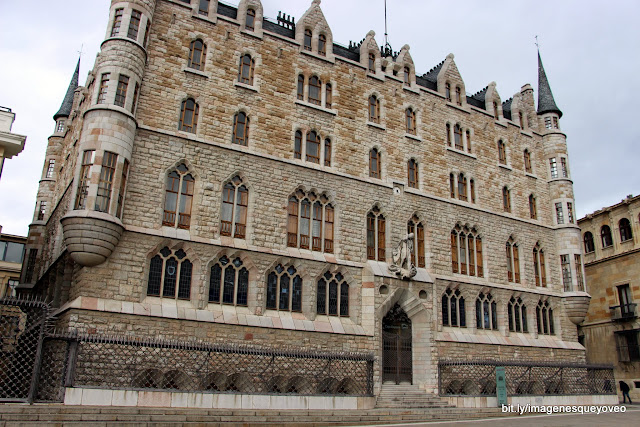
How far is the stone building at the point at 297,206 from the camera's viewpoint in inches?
667

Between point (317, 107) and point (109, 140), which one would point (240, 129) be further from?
point (109, 140)

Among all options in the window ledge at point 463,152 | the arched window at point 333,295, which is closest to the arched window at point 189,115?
the arched window at point 333,295

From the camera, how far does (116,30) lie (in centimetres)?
1836

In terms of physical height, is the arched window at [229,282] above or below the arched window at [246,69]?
below

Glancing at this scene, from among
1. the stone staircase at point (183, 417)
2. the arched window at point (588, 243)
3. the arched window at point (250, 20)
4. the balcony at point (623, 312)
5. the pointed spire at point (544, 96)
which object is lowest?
the stone staircase at point (183, 417)

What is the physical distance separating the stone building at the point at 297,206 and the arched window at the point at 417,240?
4.4 inches

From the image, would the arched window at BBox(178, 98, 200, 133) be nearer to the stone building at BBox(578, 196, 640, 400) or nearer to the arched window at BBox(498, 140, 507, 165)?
the arched window at BBox(498, 140, 507, 165)

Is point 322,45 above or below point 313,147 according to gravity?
above

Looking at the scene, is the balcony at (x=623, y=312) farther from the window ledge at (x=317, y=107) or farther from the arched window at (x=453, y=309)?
the window ledge at (x=317, y=107)

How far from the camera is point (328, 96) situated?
22.8 meters

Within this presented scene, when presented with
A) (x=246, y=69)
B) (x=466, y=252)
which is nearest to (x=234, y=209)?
(x=246, y=69)

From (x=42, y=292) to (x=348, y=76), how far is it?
16.0 m

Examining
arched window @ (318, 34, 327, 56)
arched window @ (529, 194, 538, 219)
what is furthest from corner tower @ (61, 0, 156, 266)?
arched window @ (529, 194, 538, 219)

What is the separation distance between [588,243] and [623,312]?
542 centimetres
